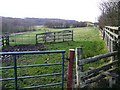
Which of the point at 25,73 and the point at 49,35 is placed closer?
the point at 25,73

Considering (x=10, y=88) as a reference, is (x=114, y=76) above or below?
above

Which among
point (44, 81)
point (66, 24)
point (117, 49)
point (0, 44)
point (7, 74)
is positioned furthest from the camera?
point (66, 24)

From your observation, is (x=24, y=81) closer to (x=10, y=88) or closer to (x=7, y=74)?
(x=10, y=88)

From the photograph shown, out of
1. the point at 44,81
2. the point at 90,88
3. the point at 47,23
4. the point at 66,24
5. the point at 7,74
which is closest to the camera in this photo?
the point at 90,88

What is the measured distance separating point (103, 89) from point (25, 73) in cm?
366

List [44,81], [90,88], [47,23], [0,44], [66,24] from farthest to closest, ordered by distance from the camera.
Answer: [66,24], [47,23], [0,44], [44,81], [90,88]

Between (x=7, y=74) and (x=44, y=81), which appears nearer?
(x=44, y=81)

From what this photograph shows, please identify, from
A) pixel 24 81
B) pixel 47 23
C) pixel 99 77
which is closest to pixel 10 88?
pixel 24 81

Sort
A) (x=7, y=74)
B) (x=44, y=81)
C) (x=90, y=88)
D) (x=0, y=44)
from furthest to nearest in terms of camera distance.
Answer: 1. (x=0, y=44)
2. (x=7, y=74)
3. (x=44, y=81)
4. (x=90, y=88)

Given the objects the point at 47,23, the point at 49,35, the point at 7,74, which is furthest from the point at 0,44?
the point at 47,23

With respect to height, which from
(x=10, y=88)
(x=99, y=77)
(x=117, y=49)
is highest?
(x=117, y=49)

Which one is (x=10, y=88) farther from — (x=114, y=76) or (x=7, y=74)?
(x=114, y=76)

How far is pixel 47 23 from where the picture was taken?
66.4 metres

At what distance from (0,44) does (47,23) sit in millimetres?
45698
